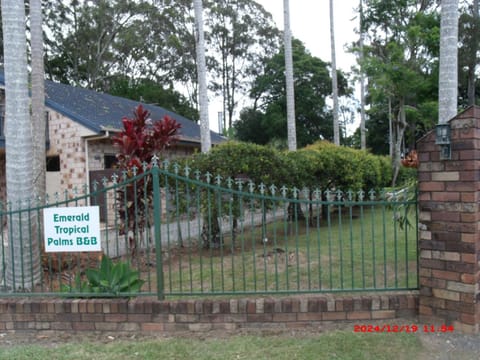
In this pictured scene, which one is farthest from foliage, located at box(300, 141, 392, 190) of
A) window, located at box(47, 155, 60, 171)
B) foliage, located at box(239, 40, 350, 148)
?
foliage, located at box(239, 40, 350, 148)

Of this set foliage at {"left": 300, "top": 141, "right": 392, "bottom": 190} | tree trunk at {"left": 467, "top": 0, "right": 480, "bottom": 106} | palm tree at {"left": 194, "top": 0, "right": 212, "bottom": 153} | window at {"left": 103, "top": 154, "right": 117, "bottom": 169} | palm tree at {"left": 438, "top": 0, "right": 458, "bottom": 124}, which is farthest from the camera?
tree trunk at {"left": 467, "top": 0, "right": 480, "bottom": 106}

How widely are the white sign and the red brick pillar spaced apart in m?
3.06

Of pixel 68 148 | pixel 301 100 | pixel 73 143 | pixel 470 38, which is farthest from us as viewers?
pixel 301 100

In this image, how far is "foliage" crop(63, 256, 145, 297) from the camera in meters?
3.82

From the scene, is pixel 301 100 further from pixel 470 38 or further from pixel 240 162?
pixel 240 162

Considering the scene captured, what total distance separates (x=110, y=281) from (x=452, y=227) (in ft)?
10.4

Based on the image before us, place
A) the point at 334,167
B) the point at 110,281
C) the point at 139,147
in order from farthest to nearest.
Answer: the point at 334,167
the point at 139,147
the point at 110,281

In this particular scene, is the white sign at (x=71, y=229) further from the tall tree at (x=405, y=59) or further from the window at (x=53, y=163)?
the tall tree at (x=405, y=59)

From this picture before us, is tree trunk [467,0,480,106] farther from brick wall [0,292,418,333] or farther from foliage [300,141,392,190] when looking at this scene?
brick wall [0,292,418,333]

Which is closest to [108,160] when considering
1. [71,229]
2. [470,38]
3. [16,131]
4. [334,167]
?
[334,167]

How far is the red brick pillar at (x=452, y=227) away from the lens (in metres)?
3.18

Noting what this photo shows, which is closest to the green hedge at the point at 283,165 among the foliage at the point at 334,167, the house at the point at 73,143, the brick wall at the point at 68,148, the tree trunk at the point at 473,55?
the foliage at the point at 334,167

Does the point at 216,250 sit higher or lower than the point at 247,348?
higher
